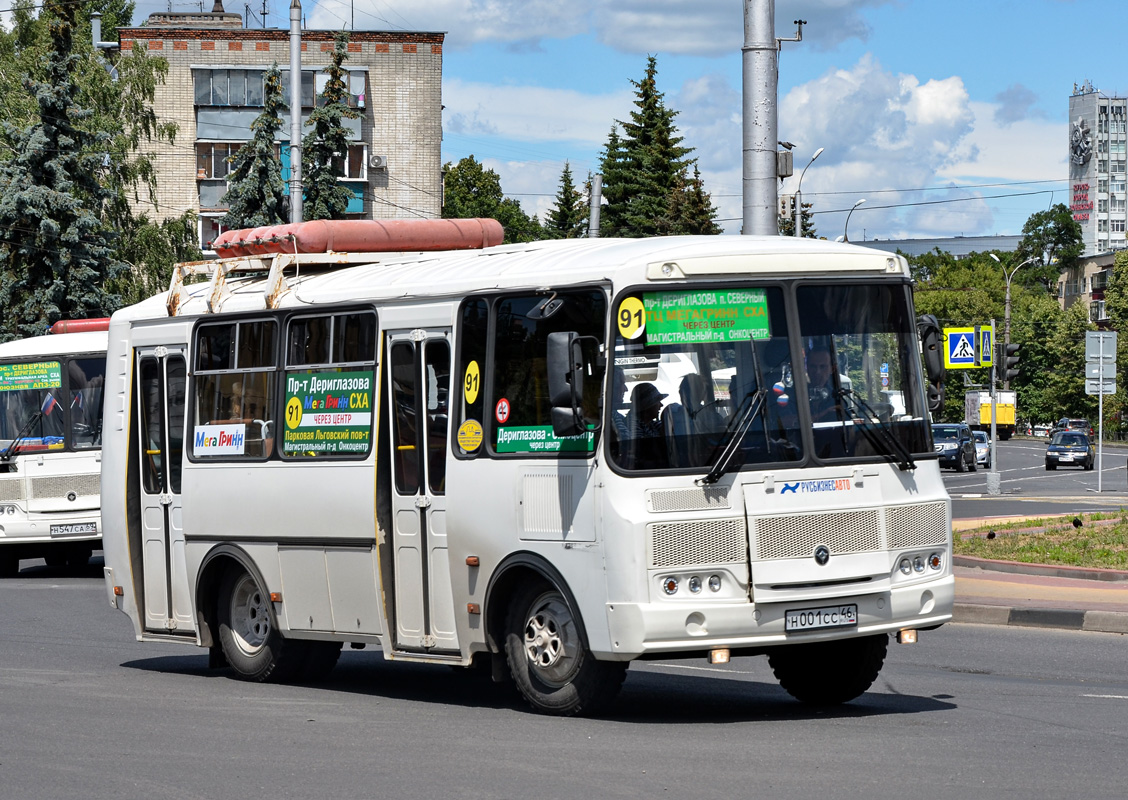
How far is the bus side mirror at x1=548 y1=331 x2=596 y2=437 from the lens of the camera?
8.91 m

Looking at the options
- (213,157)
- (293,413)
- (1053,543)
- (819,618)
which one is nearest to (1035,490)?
(1053,543)

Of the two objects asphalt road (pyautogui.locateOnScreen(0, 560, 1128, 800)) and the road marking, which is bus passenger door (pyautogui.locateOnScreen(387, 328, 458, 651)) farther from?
the road marking

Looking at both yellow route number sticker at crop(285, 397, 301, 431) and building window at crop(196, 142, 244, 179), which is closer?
yellow route number sticker at crop(285, 397, 301, 431)

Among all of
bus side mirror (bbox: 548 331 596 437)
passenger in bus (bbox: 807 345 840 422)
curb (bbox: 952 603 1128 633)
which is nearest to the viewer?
bus side mirror (bbox: 548 331 596 437)

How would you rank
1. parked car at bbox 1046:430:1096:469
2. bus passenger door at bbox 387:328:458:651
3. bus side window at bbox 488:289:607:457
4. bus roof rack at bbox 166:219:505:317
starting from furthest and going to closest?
parked car at bbox 1046:430:1096:469 < bus roof rack at bbox 166:219:505:317 < bus passenger door at bbox 387:328:458:651 < bus side window at bbox 488:289:607:457

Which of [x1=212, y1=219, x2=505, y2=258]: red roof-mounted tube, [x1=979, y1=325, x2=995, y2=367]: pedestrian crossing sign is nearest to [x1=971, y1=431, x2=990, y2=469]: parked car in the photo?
[x1=979, y1=325, x2=995, y2=367]: pedestrian crossing sign

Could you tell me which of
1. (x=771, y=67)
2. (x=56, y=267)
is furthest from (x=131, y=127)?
(x=771, y=67)

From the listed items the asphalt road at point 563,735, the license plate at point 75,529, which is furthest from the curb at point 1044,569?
the license plate at point 75,529

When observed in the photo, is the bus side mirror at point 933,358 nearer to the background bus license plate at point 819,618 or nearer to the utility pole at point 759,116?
the background bus license plate at point 819,618

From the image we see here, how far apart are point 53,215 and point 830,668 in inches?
1338

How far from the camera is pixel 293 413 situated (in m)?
11.4

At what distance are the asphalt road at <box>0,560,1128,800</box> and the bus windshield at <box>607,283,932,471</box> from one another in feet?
4.98

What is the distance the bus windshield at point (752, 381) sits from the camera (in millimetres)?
9031

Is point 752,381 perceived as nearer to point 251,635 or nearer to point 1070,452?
point 251,635
